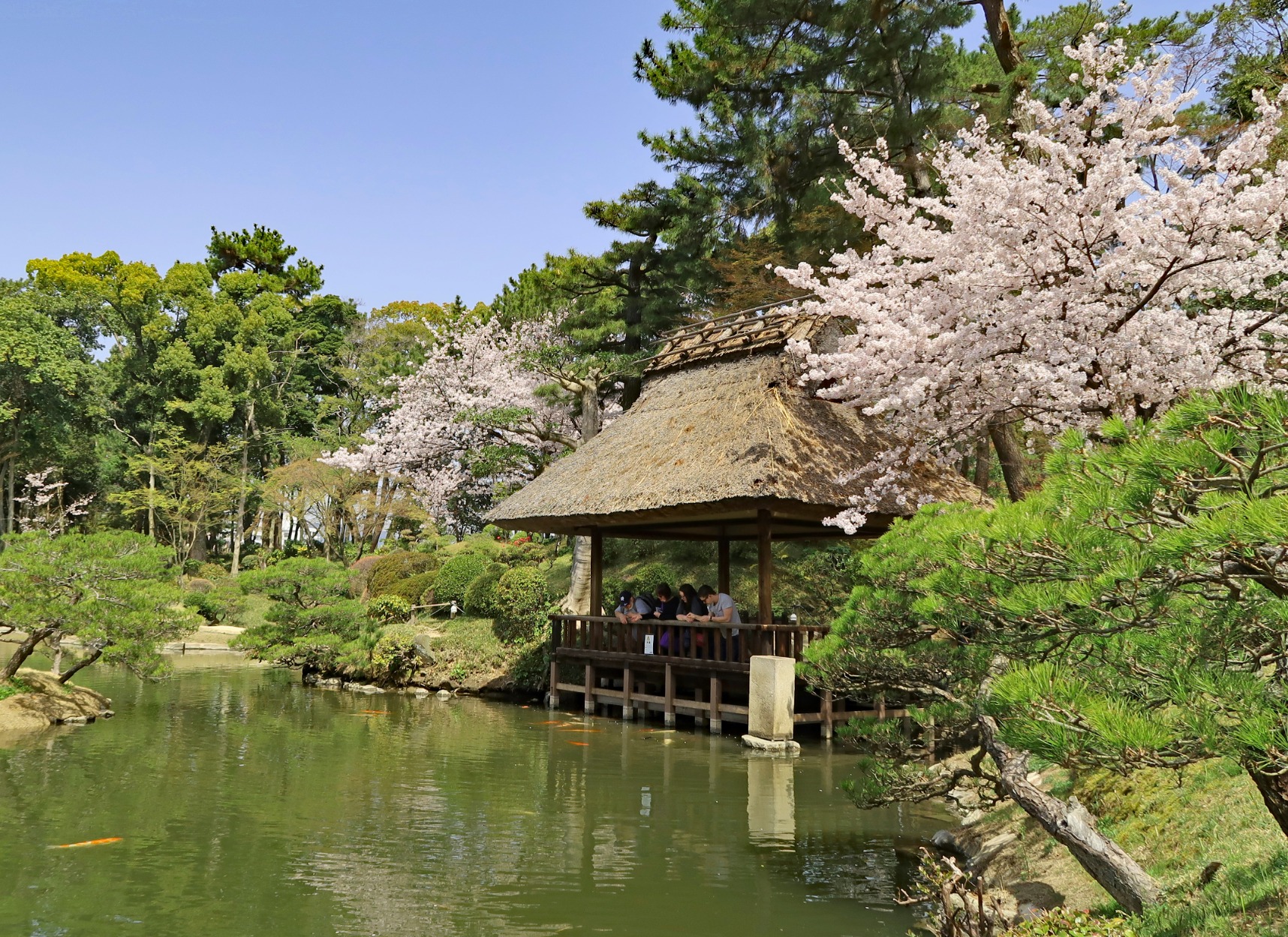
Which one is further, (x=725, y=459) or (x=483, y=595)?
(x=483, y=595)

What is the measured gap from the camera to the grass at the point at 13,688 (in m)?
12.0

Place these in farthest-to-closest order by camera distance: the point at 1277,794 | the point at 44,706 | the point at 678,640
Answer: the point at 678,640
the point at 44,706
the point at 1277,794

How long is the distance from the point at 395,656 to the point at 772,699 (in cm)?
867

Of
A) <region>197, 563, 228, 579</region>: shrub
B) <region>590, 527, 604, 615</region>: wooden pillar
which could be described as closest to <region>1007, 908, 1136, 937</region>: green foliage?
<region>590, 527, 604, 615</region>: wooden pillar

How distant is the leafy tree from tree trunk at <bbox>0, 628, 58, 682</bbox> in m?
0.02

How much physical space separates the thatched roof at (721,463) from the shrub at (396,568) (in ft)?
29.0

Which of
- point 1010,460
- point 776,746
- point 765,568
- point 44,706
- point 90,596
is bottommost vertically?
point 776,746

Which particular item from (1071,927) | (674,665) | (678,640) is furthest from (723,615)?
(1071,927)

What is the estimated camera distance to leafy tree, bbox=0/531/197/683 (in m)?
11.3

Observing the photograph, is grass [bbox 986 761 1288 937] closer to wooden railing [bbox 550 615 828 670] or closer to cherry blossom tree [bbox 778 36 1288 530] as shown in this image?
cherry blossom tree [bbox 778 36 1288 530]

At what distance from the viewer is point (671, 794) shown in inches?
369

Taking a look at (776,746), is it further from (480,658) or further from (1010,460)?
(480,658)

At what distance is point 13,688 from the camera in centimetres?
1230

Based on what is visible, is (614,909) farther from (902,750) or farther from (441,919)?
Result: (902,750)
